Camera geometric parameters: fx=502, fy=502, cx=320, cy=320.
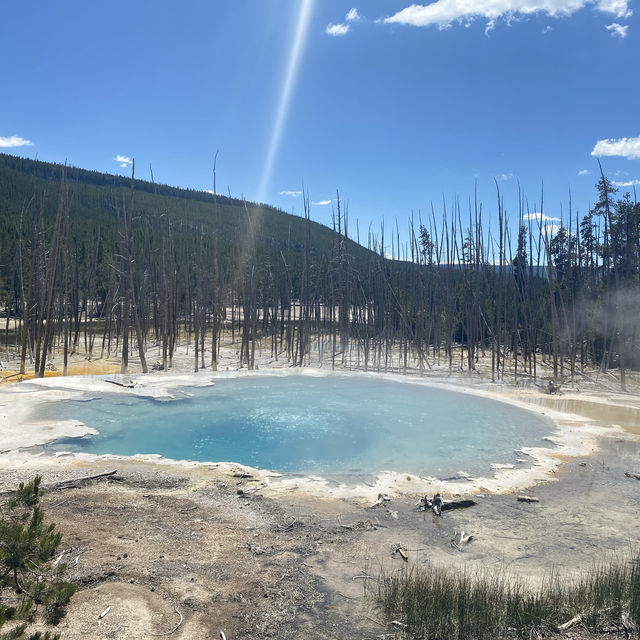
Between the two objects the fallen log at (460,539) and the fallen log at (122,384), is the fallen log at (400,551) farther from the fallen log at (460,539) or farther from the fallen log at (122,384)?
the fallen log at (122,384)

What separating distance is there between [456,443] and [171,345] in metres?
13.8

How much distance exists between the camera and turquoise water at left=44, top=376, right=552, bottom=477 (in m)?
9.10

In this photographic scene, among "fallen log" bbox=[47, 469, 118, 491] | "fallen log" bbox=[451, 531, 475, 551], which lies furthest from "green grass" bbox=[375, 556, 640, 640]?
"fallen log" bbox=[47, 469, 118, 491]

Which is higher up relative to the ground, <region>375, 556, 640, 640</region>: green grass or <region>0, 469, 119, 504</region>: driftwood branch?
<region>0, 469, 119, 504</region>: driftwood branch

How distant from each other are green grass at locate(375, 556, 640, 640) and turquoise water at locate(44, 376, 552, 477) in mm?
3836

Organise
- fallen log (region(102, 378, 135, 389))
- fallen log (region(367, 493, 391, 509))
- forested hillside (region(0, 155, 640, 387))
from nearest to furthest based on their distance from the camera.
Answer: fallen log (region(367, 493, 391, 509))
fallen log (region(102, 378, 135, 389))
forested hillside (region(0, 155, 640, 387))

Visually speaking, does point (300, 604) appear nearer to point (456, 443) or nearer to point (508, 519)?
point (508, 519)

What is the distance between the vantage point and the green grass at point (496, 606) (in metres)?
3.87

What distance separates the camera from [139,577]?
4.52 m

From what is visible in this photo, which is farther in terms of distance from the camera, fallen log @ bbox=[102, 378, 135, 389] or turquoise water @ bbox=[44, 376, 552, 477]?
fallen log @ bbox=[102, 378, 135, 389]

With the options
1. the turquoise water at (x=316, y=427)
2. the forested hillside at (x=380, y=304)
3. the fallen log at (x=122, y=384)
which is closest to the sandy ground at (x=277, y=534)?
the turquoise water at (x=316, y=427)

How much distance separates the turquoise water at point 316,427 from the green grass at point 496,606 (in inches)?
151

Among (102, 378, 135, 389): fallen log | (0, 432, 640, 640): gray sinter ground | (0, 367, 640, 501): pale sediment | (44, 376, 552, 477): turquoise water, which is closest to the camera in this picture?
(0, 432, 640, 640): gray sinter ground

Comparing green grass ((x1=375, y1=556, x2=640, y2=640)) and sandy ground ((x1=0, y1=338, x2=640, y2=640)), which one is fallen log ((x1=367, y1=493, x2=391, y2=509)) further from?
green grass ((x1=375, y1=556, x2=640, y2=640))
